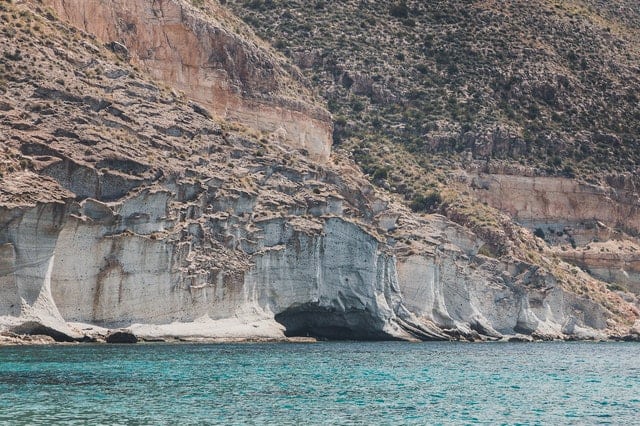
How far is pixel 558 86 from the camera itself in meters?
115

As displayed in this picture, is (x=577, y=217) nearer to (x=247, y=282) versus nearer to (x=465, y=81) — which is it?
(x=465, y=81)

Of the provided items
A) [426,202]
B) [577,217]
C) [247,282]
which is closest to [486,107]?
[577,217]

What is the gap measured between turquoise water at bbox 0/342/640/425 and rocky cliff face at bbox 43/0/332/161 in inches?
971

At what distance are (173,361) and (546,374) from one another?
1478 cm

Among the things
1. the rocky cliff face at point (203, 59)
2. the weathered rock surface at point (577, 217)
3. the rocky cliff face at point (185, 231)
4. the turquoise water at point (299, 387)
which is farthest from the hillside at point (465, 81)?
the turquoise water at point (299, 387)

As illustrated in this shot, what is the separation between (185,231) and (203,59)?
896 inches

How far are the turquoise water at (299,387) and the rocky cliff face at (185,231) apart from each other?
2943mm

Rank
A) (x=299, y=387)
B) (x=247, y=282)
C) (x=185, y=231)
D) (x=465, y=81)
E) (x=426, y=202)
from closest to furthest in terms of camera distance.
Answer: (x=299, y=387) → (x=185, y=231) → (x=247, y=282) → (x=426, y=202) → (x=465, y=81)

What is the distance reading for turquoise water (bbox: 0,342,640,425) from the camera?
1388 inches

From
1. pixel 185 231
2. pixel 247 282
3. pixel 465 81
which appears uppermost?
pixel 465 81

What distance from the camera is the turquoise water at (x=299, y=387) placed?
35.2 meters

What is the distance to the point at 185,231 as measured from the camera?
63.1 metres

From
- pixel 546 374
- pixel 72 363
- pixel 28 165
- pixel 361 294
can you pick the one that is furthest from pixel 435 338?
pixel 72 363

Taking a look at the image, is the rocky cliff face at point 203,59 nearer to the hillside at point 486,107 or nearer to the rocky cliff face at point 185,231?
the rocky cliff face at point 185,231
